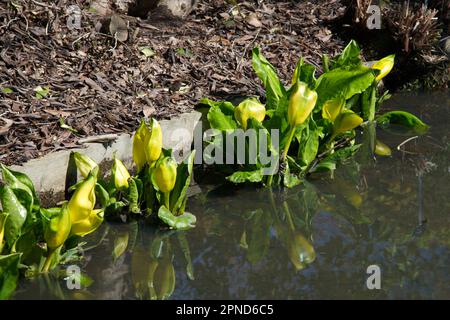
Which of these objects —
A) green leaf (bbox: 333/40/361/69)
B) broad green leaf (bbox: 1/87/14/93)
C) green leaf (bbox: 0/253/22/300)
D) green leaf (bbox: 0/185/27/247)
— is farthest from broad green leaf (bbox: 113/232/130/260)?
green leaf (bbox: 333/40/361/69)

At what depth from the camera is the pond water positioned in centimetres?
346

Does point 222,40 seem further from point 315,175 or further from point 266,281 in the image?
point 266,281

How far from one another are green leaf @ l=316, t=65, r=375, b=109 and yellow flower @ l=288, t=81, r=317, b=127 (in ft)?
1.53

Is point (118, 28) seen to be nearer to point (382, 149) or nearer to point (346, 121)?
point (346, 121)

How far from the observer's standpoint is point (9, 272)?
10.3 feet

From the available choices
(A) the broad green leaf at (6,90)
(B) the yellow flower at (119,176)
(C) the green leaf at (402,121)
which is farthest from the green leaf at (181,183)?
(C) the green leaf at (402,121)

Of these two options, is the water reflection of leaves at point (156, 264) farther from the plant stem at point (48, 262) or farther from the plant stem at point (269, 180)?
the plant stem at point (269, 180)

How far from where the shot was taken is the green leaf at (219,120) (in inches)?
178

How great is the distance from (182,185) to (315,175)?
1.08 m

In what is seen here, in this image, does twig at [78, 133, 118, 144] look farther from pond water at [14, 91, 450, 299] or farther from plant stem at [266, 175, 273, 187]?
plant stem at [266, 175, 273, 187]

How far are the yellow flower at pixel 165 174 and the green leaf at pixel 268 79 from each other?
1.11 m
